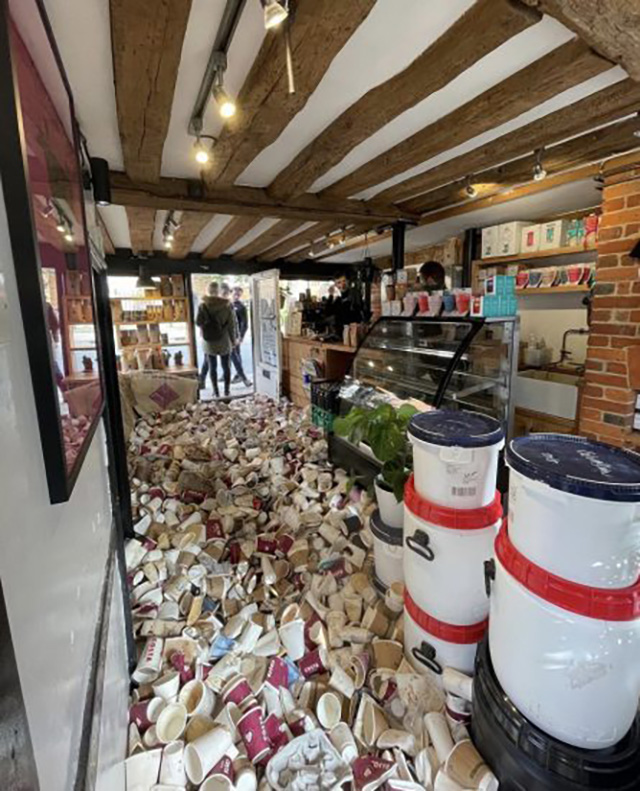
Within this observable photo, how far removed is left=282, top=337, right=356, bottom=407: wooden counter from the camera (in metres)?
4.56

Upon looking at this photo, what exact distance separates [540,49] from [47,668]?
2.28 meters

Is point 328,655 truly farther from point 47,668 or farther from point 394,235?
point 394,235

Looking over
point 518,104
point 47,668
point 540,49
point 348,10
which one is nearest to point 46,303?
point 47,668

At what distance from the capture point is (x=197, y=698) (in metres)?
1.43

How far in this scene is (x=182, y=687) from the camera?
1477 millimetres

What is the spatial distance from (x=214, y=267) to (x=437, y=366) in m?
4.62

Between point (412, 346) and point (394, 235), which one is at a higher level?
point (394, 235)

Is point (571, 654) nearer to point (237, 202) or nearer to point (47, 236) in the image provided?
point (47, 236)

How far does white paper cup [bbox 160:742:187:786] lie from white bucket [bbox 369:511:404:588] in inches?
39.4

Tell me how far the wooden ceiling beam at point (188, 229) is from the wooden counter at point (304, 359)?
1.70 metres

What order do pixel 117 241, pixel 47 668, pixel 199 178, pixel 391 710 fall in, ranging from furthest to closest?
pixel 117 241
pixel 199 178
pixel 391 710
pixel 47 668

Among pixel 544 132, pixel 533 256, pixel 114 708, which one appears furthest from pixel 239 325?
pixel 114 708

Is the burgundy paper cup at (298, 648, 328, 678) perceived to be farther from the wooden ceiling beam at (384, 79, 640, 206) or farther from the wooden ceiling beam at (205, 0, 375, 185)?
the wooden ceiling beam at (384, 79, 640, 206)

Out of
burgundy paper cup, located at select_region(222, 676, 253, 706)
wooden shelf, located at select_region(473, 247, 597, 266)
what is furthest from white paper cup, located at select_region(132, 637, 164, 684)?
wooden shelf, located at select_region(473, 247, 597, 266)
